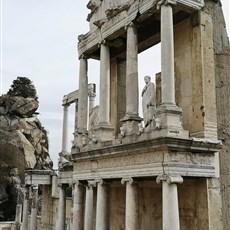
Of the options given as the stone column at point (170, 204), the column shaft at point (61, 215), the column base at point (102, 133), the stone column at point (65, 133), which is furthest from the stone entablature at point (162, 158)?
the stone column at point (65, 133)

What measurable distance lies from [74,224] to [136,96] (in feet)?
16.5

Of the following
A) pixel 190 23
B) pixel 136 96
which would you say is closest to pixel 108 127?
pixel 136 96

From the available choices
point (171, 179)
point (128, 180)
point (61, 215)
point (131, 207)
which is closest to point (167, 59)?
point (171, 179)

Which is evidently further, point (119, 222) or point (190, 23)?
point (119, 222)

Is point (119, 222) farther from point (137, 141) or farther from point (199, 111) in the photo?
point (199, 111)

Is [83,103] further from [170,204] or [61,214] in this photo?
[170,204]

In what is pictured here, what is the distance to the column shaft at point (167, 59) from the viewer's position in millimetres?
8281

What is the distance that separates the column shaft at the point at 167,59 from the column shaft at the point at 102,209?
3.54m

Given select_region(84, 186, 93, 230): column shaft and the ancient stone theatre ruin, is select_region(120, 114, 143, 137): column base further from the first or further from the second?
select_region(84, 186, 93, 230): column shaft

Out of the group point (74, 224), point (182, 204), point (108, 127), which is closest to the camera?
point (182, 204)

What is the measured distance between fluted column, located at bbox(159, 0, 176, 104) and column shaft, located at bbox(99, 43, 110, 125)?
9.33ft

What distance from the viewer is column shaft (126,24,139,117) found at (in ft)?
31.3

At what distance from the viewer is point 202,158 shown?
8391 millimetres

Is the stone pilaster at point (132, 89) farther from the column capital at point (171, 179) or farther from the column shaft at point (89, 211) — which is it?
the column shaft at point (89, 211)
